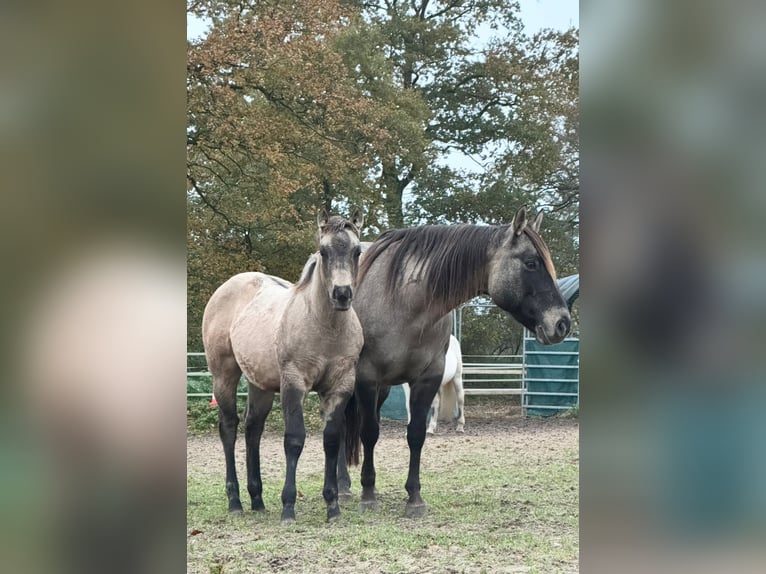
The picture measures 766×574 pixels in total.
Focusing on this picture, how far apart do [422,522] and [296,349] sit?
1337 mm

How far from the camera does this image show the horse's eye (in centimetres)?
454

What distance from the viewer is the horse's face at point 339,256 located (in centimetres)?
405

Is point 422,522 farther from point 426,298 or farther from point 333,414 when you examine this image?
point 426,298

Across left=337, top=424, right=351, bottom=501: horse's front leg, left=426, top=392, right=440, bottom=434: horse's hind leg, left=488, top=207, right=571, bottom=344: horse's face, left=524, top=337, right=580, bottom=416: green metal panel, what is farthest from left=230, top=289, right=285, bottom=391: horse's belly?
left=524, top=337, right=580, bottom=416: green metal panel

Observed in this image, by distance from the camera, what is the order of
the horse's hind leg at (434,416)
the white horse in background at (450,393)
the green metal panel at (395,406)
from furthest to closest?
1. the green metal panel at (395,406)
2. the horse's hind leg at (434,416)
3. the white horse in background at (450,393)

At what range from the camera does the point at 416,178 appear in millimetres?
11539

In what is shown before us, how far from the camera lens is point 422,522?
15.5ft

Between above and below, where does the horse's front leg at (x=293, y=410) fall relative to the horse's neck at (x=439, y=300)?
below

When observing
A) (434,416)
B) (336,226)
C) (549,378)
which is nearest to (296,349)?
(336,226)

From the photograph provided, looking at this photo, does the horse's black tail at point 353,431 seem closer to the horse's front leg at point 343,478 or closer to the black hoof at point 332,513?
the horse's front leg at point 343,478

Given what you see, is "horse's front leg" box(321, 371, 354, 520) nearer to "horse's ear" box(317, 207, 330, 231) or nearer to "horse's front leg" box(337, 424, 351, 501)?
"horse's front leg" box(337, 424, 351, 501)

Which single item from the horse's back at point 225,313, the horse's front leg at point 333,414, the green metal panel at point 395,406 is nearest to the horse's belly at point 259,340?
the horse's back at point 225,313
